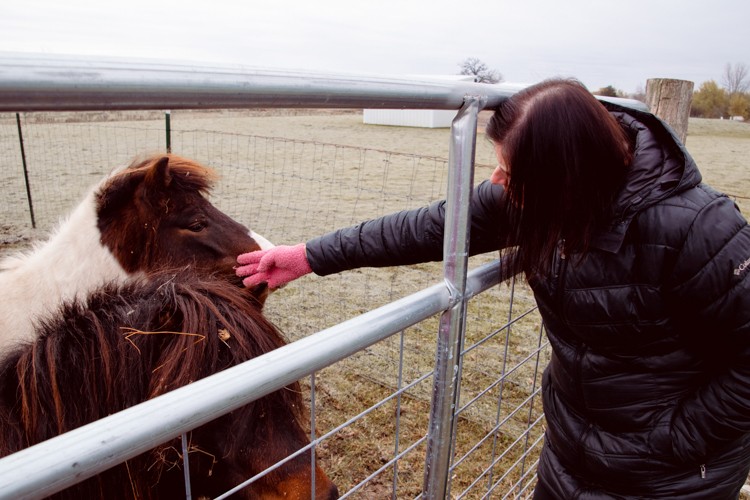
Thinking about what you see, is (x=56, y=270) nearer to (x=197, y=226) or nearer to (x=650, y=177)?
(x=197, y=226)

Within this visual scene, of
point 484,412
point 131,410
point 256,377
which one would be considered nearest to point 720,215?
point 256,377

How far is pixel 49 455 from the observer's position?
0.63 metres

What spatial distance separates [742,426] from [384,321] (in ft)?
3.41

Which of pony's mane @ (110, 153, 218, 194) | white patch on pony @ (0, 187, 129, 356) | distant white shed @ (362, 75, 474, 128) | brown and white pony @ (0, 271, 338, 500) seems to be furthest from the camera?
distant white shed @ (362, 75, 474, 128)

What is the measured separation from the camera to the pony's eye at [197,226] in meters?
3.28

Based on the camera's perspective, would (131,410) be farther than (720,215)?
No

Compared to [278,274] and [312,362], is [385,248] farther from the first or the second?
[312,362]

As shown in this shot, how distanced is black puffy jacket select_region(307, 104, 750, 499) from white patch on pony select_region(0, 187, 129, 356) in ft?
7.20

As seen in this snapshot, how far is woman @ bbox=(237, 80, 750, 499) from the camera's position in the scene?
4.10 feet

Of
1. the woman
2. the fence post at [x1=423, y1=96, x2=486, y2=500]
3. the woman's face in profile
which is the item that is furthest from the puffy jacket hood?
the fence post at [x1=423, y1=96, x2=486, y2=500]

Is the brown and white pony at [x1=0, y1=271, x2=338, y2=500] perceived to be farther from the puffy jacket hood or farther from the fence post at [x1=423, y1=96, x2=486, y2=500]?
the puffy jacket hood

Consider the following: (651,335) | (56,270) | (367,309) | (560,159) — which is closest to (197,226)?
(56,270)

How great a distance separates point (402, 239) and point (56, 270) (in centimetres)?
226

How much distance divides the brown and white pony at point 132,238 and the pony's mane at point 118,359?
1.57 metres
